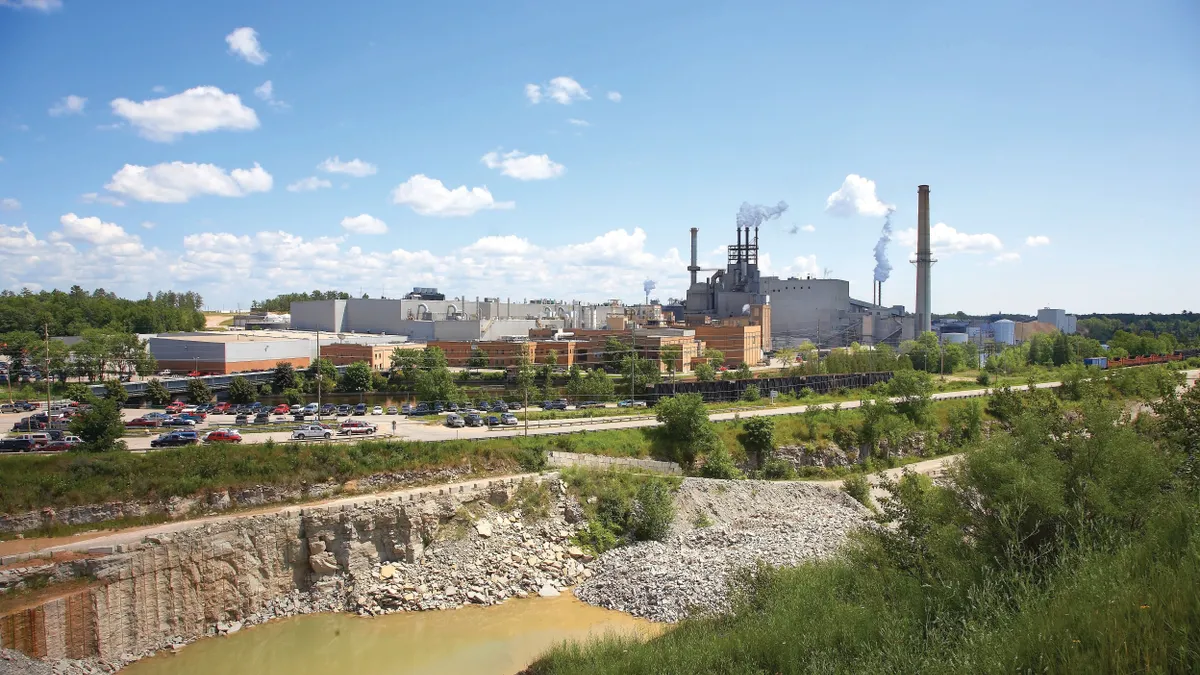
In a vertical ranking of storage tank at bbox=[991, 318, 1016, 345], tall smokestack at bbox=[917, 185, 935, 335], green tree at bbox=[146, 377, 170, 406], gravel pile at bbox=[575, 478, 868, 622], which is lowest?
gravel pile at bbox=[575, 478, 868, 622]

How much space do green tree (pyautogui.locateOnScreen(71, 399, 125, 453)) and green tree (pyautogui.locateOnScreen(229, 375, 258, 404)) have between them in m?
16.6

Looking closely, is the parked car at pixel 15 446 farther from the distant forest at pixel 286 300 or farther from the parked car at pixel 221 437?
the distant forest at pixel 286 300

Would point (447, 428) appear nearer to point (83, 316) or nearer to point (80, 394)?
point (80, 394)

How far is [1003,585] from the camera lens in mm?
9953

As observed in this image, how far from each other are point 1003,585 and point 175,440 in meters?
27.3

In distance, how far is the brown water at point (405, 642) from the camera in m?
15.9

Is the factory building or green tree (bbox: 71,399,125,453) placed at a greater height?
the factory building

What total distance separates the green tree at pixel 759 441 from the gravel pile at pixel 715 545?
13.5 ft

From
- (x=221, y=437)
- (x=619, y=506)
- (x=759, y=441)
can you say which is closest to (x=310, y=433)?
(x=221, y=437)

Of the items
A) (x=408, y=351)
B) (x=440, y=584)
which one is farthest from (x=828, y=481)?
(x=408, y=351)

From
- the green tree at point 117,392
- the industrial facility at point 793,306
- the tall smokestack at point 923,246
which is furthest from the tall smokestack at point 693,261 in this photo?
the green tree at point 117,392

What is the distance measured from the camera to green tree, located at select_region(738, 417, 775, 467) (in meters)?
32.2

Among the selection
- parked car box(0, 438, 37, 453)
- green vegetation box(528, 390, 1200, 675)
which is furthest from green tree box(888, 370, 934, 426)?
parked car box(0, 438, 37, 453)

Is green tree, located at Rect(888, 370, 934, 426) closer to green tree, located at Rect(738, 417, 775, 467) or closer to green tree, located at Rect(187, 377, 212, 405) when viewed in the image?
green tree, located at Rect(738, 417, 775, 467)
